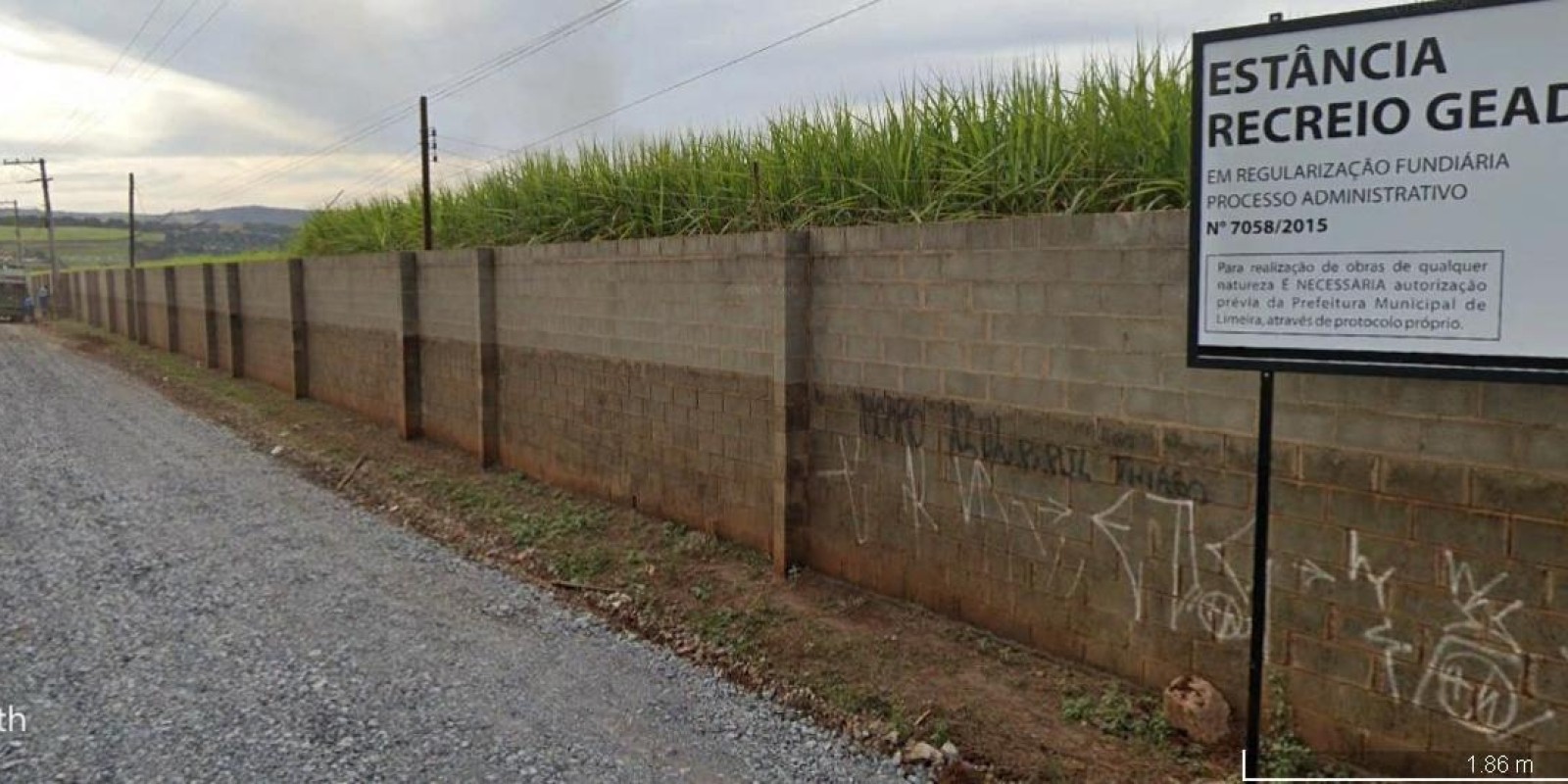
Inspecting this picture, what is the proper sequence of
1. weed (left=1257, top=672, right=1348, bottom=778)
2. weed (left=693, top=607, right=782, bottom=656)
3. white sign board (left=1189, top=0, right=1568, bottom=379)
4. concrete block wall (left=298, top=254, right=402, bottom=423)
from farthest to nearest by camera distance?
1. concrete block wall (left=298, top=254, right=402, bottom=423)
2. weed (left=693, top=607, right=782, bottom=656)
3. weed (left=1257, top=672, right=1348, bottom=778)
4. white sign board (left=1189, top=0, right=1568, bottom=379)

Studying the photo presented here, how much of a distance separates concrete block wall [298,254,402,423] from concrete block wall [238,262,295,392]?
1301 mm

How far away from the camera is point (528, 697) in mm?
5324

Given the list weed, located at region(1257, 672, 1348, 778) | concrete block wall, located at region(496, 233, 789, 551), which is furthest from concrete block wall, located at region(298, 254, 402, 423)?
weed, located at region(1257, 672, 1348, 778)

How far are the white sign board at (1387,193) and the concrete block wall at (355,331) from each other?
12.8m

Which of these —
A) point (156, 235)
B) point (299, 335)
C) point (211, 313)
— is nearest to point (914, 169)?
point (299, 335)

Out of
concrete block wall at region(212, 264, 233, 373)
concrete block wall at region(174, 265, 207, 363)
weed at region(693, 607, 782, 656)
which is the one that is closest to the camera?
weed at region(693, 607, 782, 656)

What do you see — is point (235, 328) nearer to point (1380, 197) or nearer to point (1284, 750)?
point (1284, 750)

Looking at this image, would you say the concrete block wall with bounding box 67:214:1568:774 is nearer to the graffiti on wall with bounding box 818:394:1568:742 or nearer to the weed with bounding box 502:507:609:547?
the graffiti on wall with bounding box 818:394:1568:742

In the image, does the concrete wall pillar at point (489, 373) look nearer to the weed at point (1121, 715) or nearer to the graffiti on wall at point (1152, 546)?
the graffiti on wall at point (1152, 546)

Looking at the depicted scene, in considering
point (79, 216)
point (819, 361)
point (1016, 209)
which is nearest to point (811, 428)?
point (819, 361)

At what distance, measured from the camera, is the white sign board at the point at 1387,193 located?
3.09 m

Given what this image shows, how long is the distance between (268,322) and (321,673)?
62.2ft

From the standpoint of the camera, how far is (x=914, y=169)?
732 cm

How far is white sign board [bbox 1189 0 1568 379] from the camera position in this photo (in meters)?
3.09
